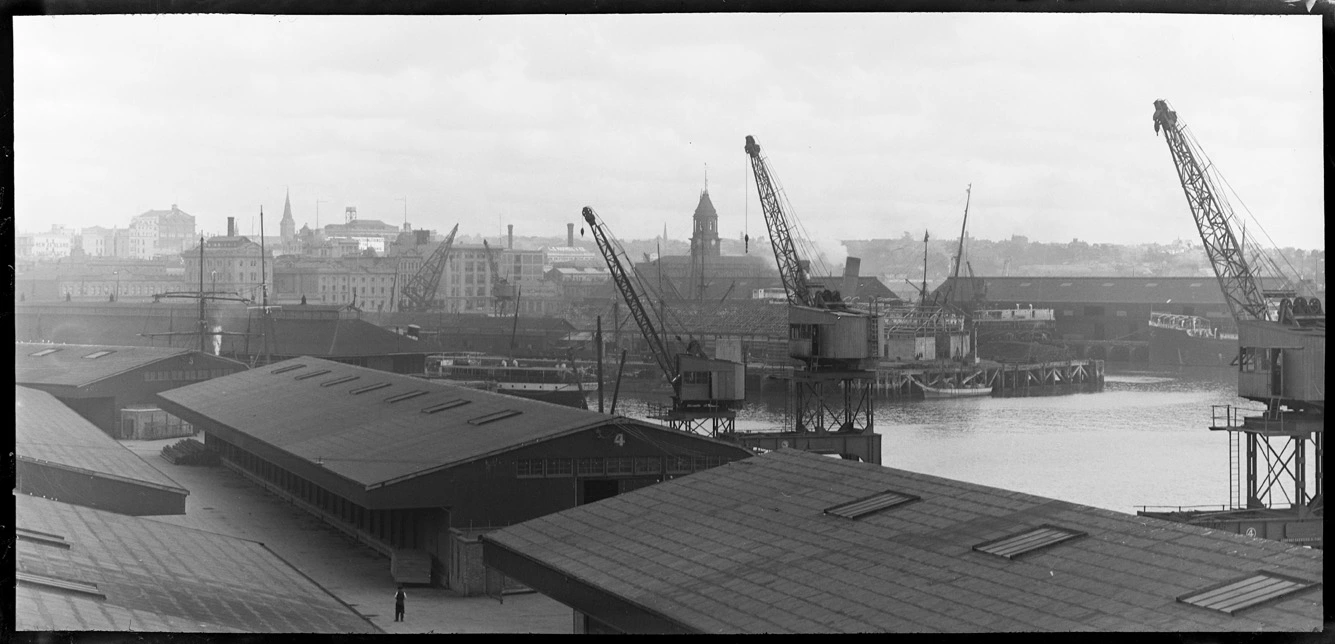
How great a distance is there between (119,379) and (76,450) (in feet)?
39.5

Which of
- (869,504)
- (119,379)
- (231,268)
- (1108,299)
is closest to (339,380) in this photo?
(119,379)

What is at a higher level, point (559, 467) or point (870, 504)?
point (870, 504)

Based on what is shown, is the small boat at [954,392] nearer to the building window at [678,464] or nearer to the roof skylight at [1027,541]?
the building window at [678,464]

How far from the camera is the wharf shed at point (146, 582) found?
6.69 metres

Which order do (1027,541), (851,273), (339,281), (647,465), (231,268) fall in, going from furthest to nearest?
1. (339,281)
2. (231,268)
3. (851,273)
4. (647,465)
5. (1027,541)

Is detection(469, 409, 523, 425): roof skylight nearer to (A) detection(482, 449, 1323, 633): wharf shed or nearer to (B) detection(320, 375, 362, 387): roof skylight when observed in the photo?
(A) detection(482, 449, 1323, 633): wharf shed

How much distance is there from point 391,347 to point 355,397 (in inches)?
888

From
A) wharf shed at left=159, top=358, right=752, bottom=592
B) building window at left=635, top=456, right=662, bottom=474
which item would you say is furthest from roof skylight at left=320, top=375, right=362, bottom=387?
building window at left=635, top=456, right=662, bottom=474

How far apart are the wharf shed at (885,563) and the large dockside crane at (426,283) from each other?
48.6 metres

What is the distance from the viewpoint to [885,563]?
7.48 metres

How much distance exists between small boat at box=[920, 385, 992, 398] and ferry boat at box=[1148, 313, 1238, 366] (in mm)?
5960

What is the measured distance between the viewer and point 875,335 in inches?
910

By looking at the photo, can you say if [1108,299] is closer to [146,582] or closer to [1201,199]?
[1201,199]

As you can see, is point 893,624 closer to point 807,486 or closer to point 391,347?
point 807,486
